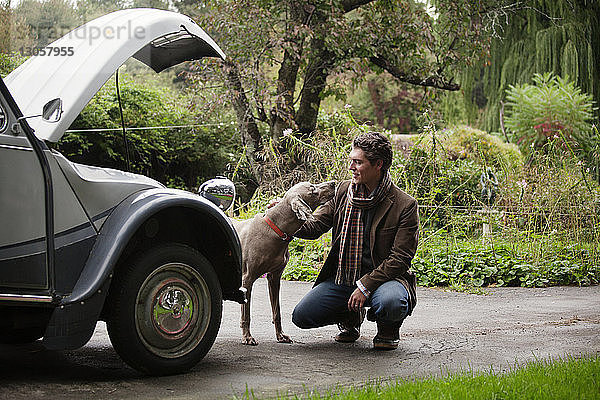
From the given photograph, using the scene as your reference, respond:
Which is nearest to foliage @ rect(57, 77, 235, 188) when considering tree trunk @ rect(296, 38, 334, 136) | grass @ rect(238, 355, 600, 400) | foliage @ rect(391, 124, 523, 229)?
tree trunk @ rect(296, 38, 334, 136)

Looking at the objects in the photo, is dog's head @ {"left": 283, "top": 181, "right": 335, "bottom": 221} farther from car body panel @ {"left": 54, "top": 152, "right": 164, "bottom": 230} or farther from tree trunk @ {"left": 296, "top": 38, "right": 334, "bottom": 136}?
tree trunk @ {"left": 296, "top": 38, "right": 334, "bottom": 136}

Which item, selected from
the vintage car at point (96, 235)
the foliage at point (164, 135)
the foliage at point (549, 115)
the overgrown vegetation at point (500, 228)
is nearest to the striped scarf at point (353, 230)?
the vintage car at point (96, 235)

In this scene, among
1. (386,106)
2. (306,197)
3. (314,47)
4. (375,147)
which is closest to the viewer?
(375,147)

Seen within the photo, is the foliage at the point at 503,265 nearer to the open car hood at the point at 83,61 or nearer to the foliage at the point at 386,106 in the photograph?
the open car hood at the point at 83,61

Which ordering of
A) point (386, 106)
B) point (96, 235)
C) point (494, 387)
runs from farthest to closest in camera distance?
point (386, 106) → point (96, 235) → point (494, 387)

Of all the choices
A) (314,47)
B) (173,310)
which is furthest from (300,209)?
(314,47)

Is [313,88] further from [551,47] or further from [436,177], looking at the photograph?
[551,47]

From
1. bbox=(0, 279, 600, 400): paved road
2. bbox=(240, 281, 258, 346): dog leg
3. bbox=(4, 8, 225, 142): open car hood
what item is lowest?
bbox=(0, 279, 600, 400): paved road

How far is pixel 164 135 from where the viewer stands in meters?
14.2

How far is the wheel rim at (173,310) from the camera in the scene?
423cm

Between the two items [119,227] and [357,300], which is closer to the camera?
[119,227]

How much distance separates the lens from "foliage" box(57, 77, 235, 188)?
12844 millimetres

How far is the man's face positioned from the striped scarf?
61 mm

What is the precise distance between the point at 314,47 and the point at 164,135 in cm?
334
